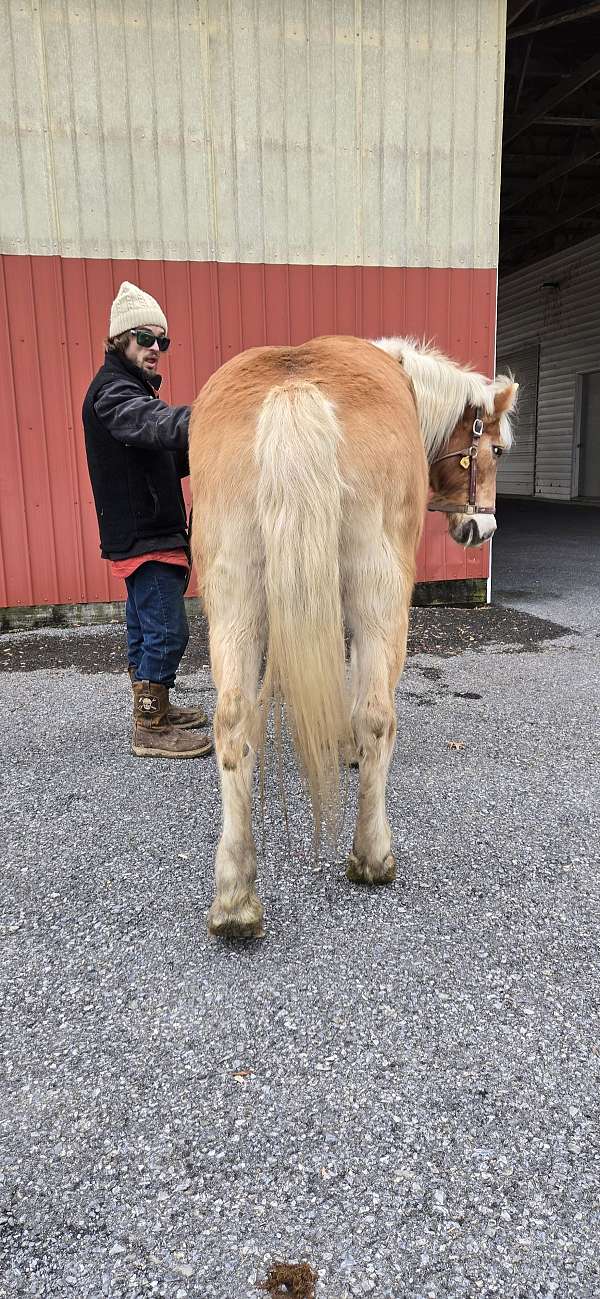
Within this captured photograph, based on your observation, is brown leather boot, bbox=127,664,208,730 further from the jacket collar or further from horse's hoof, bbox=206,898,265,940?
horse's hoof, bbox=206,898,265,940

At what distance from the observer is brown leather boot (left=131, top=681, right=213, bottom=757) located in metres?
3.75

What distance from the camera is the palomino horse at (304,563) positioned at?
76.6 inches

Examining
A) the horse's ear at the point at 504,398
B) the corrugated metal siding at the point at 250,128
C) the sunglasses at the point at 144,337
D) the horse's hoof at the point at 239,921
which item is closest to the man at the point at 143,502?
the sunglasses at the point at 144,337

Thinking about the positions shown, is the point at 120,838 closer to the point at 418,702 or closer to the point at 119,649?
the point at 418,702

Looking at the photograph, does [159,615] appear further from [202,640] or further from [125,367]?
[202,640]

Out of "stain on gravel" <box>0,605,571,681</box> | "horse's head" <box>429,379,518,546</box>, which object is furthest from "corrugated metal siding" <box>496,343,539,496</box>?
"horse's head" <box>429,379,518,546</box>

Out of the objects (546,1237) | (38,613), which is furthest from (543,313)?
(546,1237)

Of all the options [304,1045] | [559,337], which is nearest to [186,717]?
[304,1045]

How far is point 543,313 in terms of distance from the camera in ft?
67.3

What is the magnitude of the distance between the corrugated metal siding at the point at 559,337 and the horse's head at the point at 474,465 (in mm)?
17297

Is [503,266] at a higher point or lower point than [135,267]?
higher

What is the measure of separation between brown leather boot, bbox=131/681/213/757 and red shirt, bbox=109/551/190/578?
0.59 metres

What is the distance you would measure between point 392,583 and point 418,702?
2.47m

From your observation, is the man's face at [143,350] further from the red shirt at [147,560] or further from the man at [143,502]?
the red shirt at [147,560]
